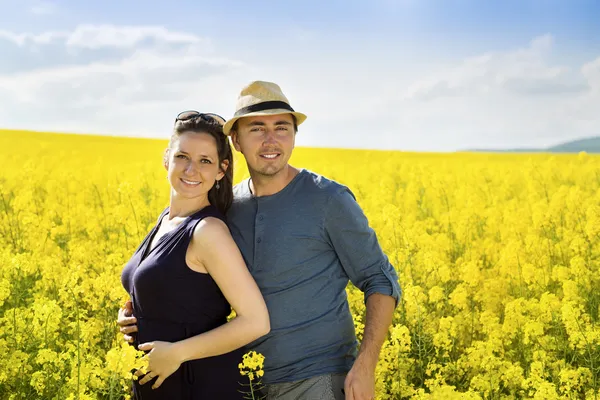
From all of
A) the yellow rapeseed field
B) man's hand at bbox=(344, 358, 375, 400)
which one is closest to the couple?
man's hand at bbox=(344, 358, 375, 400)

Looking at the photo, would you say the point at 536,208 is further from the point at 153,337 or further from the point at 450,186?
the point at 153,337

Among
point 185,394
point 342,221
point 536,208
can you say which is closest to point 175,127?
point 342,221

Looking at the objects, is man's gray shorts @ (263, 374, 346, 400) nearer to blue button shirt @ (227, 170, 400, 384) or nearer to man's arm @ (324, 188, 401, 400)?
blue button shirt @ (227, 170, 400, 384)

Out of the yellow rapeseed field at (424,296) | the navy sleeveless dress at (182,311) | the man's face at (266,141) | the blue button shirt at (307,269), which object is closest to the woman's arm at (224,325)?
the navy sleeveless dress at (182,311)

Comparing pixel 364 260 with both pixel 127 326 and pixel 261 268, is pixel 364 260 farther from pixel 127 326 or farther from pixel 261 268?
pixel 127 326

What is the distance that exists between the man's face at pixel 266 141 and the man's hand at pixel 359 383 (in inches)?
40.4

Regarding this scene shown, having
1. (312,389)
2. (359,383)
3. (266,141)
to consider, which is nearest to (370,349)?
(359,383)

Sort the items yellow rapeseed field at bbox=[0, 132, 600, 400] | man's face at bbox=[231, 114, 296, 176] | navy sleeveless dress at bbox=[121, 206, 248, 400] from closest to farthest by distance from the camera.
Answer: navy sleeveless dress at bbox=[121, 206, 248, 400] → man's face at bbox=[231, 114, 296, 176] → yellow rapeseed field at bbox=[0, 132, 600, 400]

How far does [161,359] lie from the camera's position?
281 cm

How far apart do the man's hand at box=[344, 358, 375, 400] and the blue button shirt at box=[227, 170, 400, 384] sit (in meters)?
0.23

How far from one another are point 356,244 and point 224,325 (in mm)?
820

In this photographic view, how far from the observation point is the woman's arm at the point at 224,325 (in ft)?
9.16

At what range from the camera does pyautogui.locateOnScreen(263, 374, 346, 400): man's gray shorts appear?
3207 mm

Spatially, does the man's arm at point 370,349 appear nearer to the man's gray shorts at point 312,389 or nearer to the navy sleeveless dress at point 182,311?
the man's gray shorts at point 312,389
